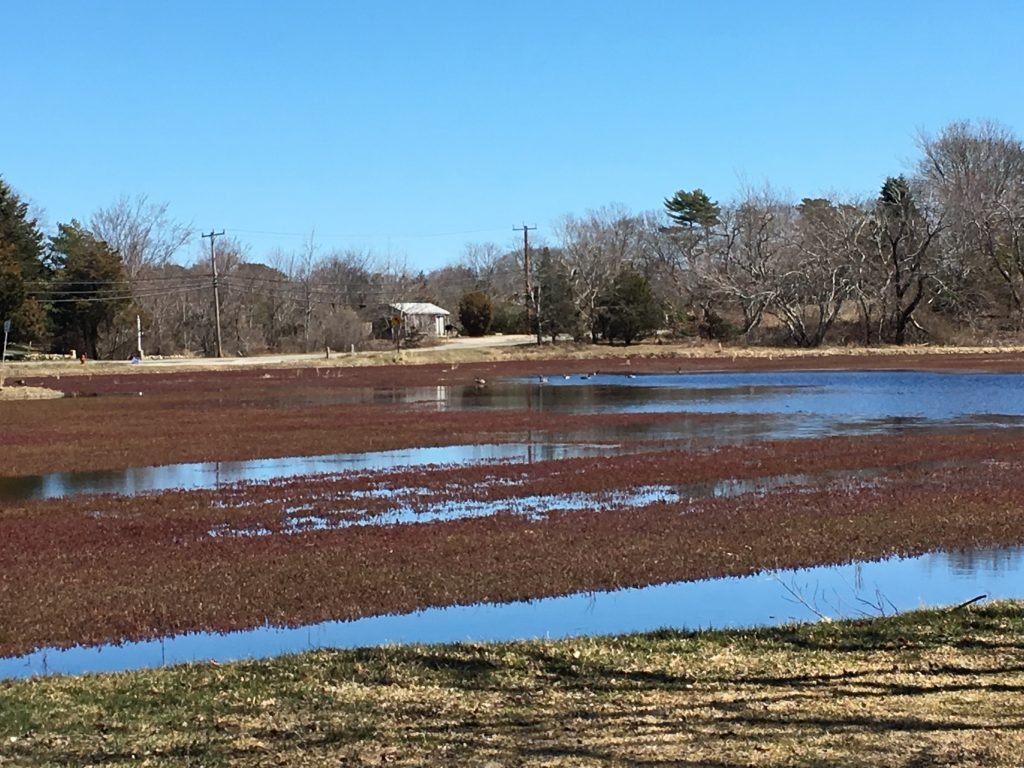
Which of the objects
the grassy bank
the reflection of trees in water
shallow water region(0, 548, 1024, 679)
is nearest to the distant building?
the reflection of trees in water

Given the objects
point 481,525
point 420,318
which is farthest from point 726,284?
point 481,525

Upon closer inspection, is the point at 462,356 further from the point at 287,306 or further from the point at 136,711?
the point at 136,711

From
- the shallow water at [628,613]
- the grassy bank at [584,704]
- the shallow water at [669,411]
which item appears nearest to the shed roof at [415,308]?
the shallow water at [669,411]

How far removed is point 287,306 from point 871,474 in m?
94.5

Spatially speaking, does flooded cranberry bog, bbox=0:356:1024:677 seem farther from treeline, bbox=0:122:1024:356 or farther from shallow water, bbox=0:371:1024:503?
treeline, bbox=0:122:1024:356

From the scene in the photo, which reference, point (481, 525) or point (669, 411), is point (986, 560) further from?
point (669, 411)

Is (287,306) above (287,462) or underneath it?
above

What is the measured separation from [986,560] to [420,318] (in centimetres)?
10838

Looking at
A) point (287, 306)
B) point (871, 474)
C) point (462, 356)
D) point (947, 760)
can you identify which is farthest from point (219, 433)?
point (287, 306)

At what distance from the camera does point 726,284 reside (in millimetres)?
92875

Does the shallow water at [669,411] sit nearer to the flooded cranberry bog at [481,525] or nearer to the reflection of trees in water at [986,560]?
the flooded cranberry bog at [481,525]

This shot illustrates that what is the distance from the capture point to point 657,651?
8.31 metres

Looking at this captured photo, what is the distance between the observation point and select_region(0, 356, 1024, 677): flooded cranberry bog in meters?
11.4

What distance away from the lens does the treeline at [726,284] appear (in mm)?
86000
